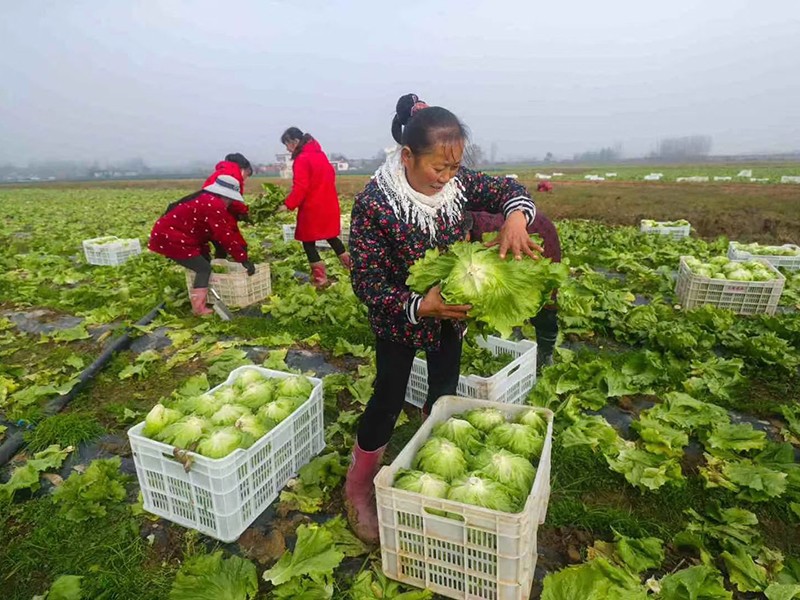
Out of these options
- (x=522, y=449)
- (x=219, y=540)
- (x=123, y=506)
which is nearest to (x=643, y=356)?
(x=522, y=449)

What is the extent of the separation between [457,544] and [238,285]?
6208mm

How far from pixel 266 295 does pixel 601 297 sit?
5.40 meters

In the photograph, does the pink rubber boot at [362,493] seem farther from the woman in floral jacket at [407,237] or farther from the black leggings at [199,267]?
the black leggings at [199,267]

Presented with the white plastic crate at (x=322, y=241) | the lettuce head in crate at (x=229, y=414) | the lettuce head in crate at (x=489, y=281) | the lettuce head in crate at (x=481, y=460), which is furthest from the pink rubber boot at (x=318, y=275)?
the lettuce head in crate at (x=489, y=281)

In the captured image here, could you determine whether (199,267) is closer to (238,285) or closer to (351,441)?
(238,285)

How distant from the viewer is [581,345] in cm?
634

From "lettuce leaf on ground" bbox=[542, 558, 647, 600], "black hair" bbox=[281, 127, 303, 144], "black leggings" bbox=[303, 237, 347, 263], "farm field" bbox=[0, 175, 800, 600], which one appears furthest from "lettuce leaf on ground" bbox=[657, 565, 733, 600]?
"black hair" bbox=[281, 127, 303, 144]

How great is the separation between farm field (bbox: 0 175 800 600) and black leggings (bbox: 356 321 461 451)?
27.1 inches

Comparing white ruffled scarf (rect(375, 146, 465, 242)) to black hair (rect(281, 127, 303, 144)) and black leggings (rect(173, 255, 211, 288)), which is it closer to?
black leggings (rect(173, 255, 211, 288))

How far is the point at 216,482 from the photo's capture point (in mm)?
3045

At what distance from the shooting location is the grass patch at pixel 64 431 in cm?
437

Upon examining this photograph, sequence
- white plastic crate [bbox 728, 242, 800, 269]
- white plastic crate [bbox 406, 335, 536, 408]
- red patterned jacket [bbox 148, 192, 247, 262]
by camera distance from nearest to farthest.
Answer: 1. white plastic crate [bbox 406, 335, 536, 408]
2. red patterned jacket [bbox 148, 192, 247, 262]
3. white plastic crate [bbox 728, 242, 800, 269]

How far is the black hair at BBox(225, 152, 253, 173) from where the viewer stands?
7.96 m

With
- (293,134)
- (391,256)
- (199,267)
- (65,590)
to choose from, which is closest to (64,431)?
(65,590)
